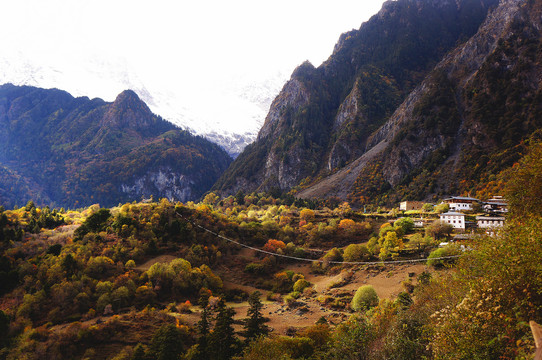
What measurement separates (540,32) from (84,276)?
588 feet

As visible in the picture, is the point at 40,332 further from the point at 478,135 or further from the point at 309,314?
the point at 478,135

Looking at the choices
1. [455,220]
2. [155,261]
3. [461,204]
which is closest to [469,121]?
[461,204]

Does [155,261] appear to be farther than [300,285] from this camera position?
Yes

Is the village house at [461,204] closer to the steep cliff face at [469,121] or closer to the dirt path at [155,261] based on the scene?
the steep cliff face at [469,121]

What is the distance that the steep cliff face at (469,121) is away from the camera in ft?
370

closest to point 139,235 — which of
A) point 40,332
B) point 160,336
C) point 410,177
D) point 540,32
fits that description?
point 40,332

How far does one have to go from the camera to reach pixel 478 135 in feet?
404

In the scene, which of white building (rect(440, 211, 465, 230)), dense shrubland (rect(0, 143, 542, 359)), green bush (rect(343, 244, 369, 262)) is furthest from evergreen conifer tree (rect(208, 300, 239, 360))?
white building (rect(440, 211, 465, 230))

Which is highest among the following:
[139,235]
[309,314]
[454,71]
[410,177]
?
[454,71]

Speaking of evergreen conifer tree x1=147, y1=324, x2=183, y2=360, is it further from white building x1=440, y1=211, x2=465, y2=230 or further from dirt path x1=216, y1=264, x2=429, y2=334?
white building x1=440, y1=211, x2=465, y2=230

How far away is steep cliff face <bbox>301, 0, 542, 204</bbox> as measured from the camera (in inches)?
4434

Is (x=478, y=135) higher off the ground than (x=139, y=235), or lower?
higher

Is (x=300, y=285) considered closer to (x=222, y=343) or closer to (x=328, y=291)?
(x=328, y=291)

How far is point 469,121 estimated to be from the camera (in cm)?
13262
